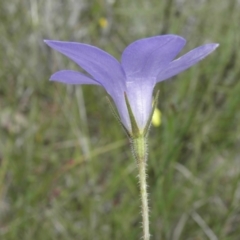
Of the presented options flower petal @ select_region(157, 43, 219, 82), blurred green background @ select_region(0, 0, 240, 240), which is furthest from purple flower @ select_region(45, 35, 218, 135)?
blurred green background @ select_region(0, 0, 240, 240)

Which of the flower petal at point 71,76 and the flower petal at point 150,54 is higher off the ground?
the flower petal at point 71,76

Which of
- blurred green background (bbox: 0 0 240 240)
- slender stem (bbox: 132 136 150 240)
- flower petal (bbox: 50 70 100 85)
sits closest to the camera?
slender stem (bbox: 132 136 150 240)

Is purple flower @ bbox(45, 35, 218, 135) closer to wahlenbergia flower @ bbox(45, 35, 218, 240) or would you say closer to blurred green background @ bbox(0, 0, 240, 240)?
wahlenbergia flower @ bbox(45, 35, 218, 240)

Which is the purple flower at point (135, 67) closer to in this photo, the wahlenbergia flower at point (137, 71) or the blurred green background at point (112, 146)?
the wahlenbergia flower at point (137, 71)

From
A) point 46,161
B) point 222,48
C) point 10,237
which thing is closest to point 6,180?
point 46,161

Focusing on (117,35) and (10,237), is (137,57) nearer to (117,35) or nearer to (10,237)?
(10,237)

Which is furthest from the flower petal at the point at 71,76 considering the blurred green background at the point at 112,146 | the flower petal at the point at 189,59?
the blurred green background at the point at 112,146
